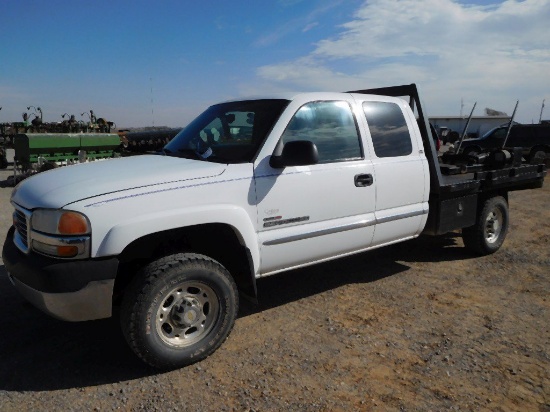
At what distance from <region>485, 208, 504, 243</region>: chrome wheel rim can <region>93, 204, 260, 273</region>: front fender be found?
A: 143 inches

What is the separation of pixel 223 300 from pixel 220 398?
667 millimetres

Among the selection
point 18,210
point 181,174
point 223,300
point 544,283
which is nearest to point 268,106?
point 181,174

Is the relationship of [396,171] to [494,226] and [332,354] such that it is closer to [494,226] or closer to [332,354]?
[332,354]

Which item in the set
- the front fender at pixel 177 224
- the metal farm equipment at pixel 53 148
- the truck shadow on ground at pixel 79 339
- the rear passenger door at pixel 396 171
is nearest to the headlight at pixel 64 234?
the front fender at pixel 177 224

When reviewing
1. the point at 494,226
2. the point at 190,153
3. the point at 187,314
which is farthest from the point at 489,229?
the point at 187,314

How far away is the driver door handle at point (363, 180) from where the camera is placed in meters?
3.79

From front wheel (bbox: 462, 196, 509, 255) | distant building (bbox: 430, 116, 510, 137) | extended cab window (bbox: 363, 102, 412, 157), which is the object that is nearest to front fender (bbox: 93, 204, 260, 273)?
extended cab window (bbox: 363, 102, 412, 157)

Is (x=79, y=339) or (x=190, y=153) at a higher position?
(x=190, y=153)

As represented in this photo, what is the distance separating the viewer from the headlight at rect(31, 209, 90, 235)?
8.45 ft

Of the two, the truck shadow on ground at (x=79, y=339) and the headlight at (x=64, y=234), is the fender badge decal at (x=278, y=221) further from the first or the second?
the headlight at (x=64, y=234)

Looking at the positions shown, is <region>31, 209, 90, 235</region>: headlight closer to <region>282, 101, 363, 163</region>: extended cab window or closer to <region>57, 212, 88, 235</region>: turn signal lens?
<region>57, 212, 88, 235</region>: turn signal lens

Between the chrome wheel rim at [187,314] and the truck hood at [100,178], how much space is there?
29.3 inches

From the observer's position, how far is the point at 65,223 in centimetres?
258

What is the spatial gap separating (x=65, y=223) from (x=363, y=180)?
241cm
